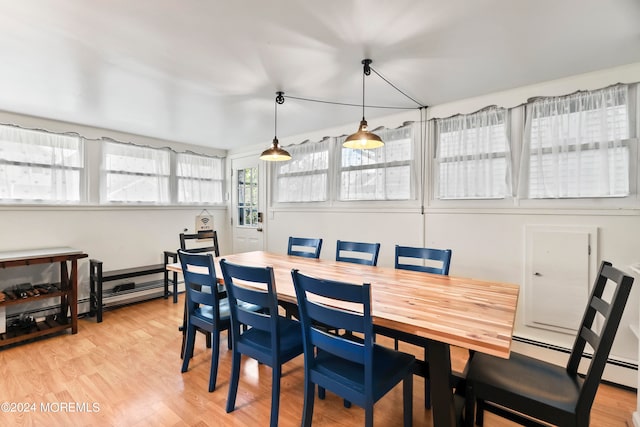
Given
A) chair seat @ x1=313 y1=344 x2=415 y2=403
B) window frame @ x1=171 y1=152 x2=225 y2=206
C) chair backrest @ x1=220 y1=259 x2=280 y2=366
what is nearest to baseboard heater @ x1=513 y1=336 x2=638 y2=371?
chair seat @ x1=313 y1=344 x2=415 y2=403

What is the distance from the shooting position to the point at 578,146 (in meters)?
2.42

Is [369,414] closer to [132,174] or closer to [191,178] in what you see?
[132,174]

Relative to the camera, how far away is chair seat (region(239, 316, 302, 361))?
1812mm

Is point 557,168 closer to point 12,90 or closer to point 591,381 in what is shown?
point 591,381

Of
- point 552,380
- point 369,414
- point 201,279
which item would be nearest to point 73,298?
point 201,279

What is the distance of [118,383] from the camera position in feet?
7.38

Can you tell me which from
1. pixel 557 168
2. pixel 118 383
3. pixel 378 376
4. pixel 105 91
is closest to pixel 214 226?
pixel 105 91

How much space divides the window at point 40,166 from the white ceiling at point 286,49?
0.36 metres

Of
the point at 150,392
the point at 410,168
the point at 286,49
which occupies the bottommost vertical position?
the point at 150,392

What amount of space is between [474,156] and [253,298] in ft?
8.06

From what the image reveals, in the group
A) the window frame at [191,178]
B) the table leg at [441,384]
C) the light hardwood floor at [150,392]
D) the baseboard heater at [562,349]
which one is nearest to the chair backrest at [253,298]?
the light hardwood floor at [150,392]

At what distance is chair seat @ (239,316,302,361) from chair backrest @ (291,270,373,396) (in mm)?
267

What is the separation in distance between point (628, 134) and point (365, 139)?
1.99 m

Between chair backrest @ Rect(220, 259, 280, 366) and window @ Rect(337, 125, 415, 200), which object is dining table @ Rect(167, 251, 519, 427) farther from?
window @ Rect(337, 125, 415, 200)
